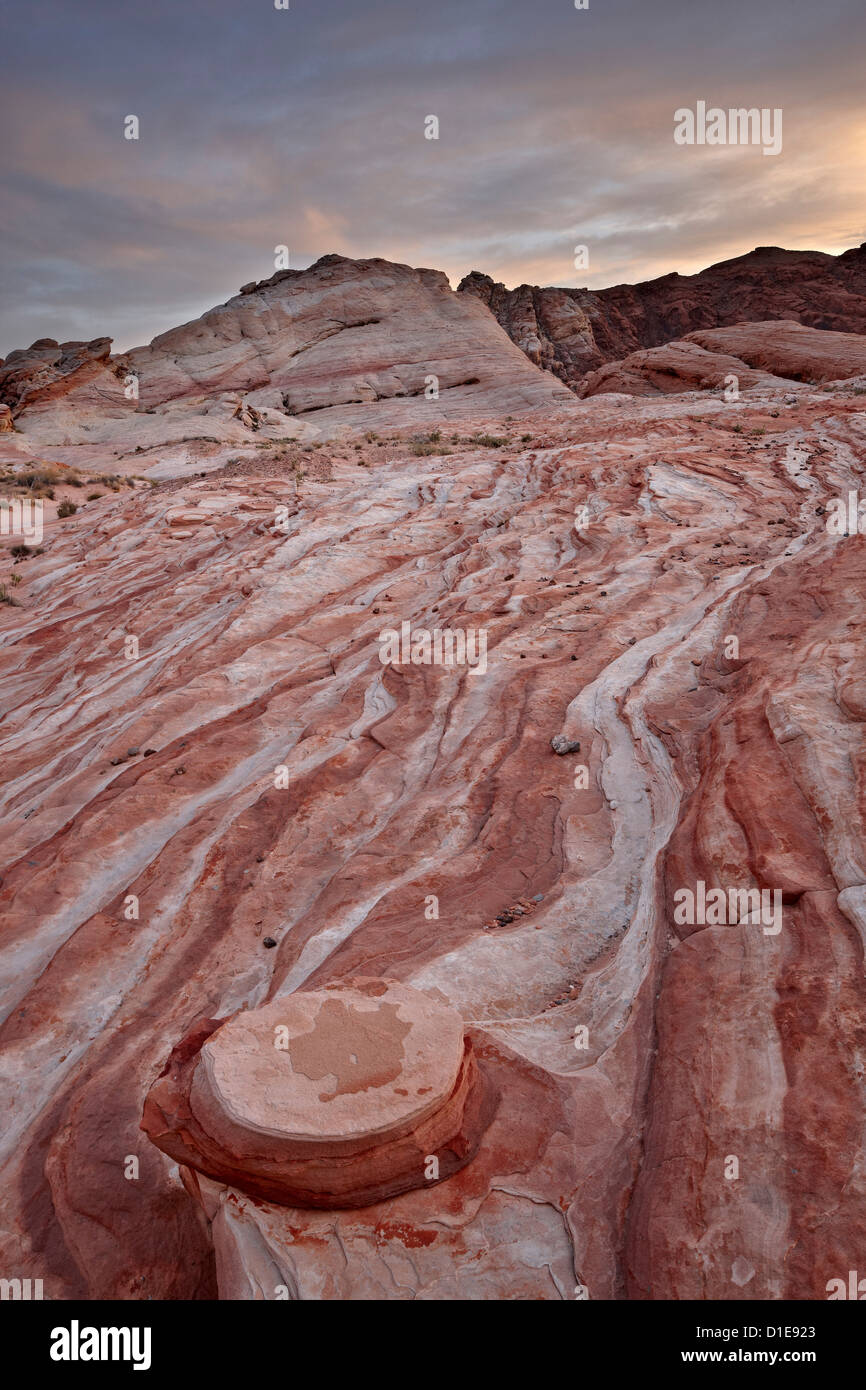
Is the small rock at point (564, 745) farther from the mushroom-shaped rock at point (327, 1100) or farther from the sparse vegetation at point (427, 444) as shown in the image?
the sparse vegetation at point (427, 444)

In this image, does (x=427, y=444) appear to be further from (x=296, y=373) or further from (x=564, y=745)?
(x=296, y=373)

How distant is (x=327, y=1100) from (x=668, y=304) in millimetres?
80168

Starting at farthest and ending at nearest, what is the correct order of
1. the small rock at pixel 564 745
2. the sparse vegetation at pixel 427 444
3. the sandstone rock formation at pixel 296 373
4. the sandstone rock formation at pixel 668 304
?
the sandstone rock formation at pixel 668 304 < the sandstone rock formation at pixel 296 373 < the sparse vegetation at pixel 427 444 < the small rock at pixel 564 745

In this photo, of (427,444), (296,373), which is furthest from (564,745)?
(296,373)

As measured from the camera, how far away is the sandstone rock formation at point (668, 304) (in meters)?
Result: 60.5

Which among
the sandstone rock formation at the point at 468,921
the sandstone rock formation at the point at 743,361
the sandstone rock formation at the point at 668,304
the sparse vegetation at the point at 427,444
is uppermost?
the sandstone rock formation at the point at 668,304

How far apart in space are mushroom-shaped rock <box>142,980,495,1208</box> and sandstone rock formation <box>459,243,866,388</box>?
2333 inches

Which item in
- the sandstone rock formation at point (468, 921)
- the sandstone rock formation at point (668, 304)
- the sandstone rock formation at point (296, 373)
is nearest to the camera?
the sandstone rock formation at point (468, 921)

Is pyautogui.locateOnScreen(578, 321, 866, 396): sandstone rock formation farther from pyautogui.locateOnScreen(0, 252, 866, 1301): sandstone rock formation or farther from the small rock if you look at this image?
the small rock

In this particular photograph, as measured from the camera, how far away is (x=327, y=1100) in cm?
288

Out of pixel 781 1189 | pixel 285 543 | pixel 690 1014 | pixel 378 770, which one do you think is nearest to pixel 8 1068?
pixel 378 770

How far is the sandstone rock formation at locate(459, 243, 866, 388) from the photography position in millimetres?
60469

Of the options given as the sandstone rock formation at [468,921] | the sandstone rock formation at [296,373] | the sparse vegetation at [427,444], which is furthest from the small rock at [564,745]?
the sandstone rock formation at [296,373]

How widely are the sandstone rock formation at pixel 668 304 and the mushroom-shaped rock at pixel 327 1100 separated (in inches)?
2333
